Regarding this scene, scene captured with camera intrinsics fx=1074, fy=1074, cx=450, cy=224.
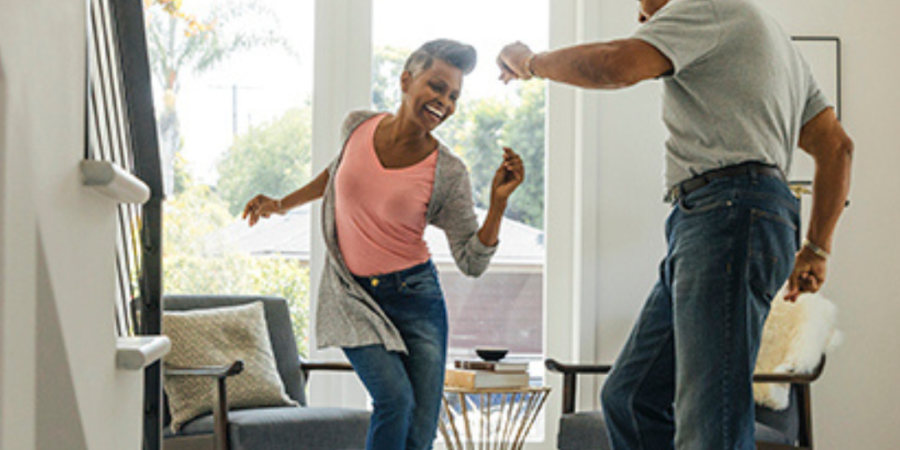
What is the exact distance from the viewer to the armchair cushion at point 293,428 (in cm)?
330

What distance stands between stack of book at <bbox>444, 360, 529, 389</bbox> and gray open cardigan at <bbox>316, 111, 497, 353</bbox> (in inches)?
34.9

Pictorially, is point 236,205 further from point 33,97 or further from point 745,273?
point 33,97

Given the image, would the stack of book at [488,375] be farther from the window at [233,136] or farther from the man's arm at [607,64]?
the man's arm at [607,64]

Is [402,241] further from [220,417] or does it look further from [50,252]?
[50,252]

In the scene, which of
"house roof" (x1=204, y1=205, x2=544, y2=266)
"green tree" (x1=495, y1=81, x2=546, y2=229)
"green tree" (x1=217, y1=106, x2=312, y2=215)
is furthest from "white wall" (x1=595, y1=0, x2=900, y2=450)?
"green tree" (x1=217, y1=106, x2=312, y2=215)

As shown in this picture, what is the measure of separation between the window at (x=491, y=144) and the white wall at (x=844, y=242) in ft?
1.08

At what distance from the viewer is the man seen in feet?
7.04

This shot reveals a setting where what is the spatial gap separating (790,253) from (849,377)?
2.62m

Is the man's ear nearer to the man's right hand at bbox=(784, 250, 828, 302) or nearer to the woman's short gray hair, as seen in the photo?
the woman's short gray hair

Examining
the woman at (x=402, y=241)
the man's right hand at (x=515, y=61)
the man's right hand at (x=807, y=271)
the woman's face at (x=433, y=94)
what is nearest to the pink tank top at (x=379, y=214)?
the woman at (x=402, y=241)

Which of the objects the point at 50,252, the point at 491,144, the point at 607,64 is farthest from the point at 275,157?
the point at 50,252

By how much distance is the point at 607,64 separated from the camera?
2.16m

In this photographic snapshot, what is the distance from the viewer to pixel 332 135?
14.9 feet

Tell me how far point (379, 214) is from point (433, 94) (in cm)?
37
